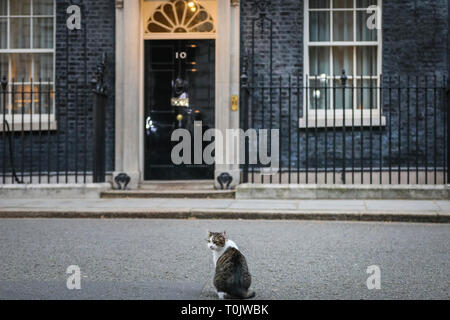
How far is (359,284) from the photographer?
4.51 metres

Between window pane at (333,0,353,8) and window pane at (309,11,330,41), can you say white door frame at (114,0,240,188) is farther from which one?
window pane at (333,0,353,8)

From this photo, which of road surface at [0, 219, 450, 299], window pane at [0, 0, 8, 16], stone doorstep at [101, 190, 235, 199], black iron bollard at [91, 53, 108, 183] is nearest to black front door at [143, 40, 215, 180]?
black iron bollard at [91, 53, 108, 183]

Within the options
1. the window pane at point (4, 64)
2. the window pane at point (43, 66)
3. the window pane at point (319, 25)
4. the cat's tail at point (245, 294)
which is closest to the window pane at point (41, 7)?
the window pane at point (43, 66)

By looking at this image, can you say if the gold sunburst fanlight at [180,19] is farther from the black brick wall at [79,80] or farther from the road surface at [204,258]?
the road surface at [204,258]

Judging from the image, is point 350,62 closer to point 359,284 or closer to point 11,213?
point 11,213

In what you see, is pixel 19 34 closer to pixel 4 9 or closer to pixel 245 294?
pixel 4 9

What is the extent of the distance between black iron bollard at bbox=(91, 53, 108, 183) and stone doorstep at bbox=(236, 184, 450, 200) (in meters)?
2.61

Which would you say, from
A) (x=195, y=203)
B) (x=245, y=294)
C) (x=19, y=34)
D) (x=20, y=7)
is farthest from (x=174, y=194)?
(x=245, y=294)

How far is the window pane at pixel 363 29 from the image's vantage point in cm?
1171

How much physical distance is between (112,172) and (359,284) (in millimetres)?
7703

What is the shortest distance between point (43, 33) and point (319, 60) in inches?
223

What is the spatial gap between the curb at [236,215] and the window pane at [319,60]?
14.2 ft
